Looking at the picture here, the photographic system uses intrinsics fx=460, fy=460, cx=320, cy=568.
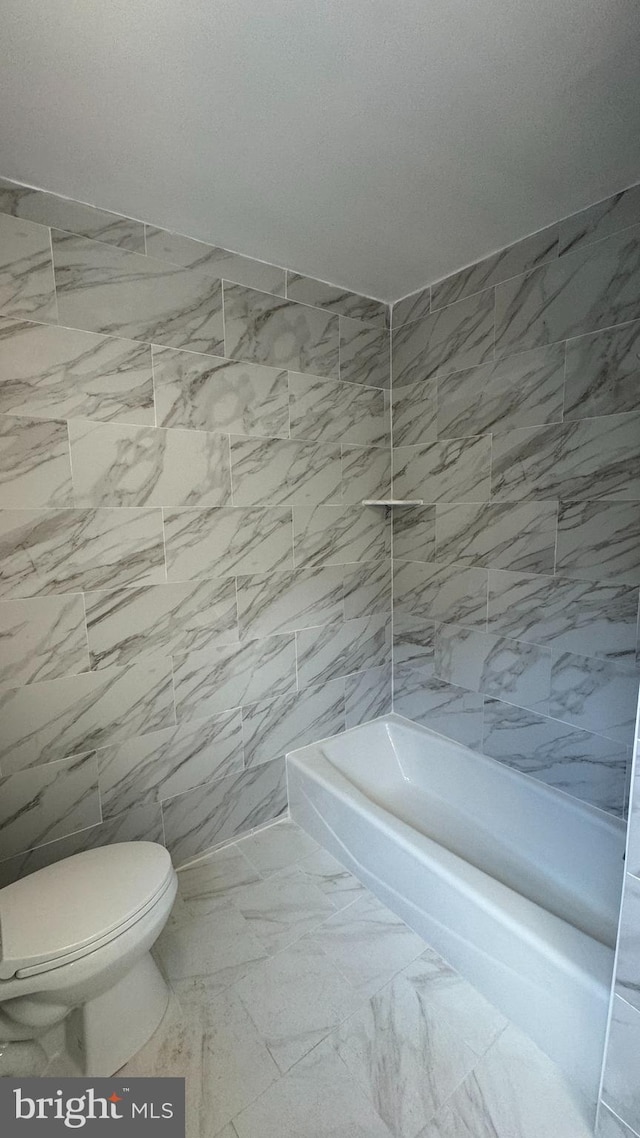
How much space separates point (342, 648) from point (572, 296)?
5.61 feet

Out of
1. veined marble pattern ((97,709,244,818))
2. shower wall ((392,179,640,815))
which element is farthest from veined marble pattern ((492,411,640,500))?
veined marble pattern ((97,709,244,818))

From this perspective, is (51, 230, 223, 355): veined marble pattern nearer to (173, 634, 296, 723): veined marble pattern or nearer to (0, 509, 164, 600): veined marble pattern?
(0, 509, 164, 600): veined marble pattern

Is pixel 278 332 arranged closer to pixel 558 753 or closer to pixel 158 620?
pixel 158 620

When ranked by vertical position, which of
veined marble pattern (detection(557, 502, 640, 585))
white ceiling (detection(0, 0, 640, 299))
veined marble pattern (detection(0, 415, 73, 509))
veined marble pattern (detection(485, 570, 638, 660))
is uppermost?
white ceiling (detection(0, 0, 640, 299))

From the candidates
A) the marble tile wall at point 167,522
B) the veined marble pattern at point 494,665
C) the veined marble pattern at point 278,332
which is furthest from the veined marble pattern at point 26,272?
the veined marble pattern at point 494,665

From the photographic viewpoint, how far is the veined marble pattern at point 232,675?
5.98 feet

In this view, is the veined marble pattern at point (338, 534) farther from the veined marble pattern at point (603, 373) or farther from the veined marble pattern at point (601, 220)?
the veined marble pattern at point (601, 220)

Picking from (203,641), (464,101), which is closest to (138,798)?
(203,641)

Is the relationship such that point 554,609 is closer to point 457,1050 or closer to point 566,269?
point 566,269

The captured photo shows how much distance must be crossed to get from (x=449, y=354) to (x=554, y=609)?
1.20 meters

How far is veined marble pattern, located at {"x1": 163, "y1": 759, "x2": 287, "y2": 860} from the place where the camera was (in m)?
1.86

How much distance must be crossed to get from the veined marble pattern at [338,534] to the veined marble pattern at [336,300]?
2.94 feet

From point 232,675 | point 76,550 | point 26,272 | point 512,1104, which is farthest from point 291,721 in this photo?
point 26,272

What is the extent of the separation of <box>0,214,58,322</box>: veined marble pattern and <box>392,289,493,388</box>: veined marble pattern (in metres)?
1.51
